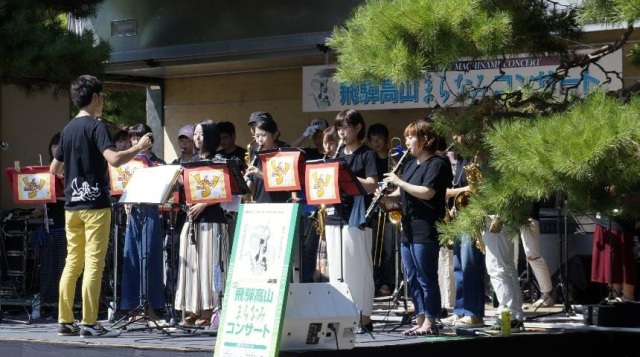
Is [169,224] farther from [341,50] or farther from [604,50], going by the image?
[604,50]

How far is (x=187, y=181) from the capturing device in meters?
9.05

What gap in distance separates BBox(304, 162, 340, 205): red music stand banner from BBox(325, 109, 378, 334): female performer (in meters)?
0.33

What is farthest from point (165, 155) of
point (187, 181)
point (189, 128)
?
point (187, 181)

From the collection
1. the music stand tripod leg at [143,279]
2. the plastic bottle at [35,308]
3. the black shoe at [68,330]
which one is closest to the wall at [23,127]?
the plastic bottle at [35,308]

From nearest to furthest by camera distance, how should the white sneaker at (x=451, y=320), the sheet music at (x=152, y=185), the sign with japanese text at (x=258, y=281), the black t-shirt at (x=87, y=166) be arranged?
the sign with japanese text at (x=258, y=281) → the black t-shirt at (x=87, y=166) → the sheet music at (x=152, y=185) → the white sneaker at (x=451, y=320)

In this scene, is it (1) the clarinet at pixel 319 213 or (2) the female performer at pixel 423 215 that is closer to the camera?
(2) the female performer at pixel 423 215

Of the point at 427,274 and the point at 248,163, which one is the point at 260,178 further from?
the point at 427,274

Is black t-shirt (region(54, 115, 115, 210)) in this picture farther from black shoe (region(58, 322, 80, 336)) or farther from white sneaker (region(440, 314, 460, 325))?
white sneaker (region(440, 314, 460, 325))

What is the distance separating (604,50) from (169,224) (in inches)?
191

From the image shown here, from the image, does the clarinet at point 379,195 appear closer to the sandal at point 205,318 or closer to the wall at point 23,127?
the sandal at point 205,318

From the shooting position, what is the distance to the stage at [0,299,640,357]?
26.0ft

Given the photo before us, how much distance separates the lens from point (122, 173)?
9648 mm

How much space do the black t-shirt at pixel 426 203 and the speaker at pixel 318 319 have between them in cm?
105

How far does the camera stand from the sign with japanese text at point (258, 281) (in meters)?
7.26
